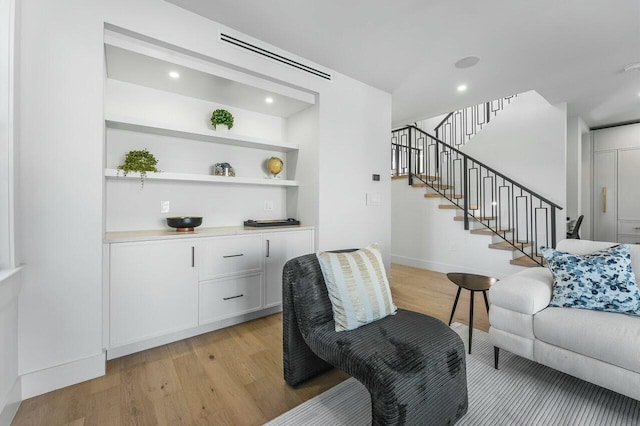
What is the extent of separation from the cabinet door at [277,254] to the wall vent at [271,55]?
1674mm

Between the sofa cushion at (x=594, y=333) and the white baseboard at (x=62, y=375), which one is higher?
the sofa cushion at (x=594, y=333)

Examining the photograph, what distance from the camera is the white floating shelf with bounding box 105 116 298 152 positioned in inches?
88.0

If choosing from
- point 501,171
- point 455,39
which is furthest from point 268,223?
point 501,171

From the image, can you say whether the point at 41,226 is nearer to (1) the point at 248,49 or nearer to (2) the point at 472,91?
(1) the point at 248,49

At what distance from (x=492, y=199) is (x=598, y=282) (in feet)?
12.1

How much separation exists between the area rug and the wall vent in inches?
108

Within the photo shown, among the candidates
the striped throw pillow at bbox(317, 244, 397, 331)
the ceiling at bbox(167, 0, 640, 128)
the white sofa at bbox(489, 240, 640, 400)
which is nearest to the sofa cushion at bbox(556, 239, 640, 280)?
the white sofa at bbox(489, 240, 640, 400)

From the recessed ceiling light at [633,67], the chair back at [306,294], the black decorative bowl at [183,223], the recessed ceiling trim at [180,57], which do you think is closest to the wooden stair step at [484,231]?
the recessed ceiling light at [633,67]

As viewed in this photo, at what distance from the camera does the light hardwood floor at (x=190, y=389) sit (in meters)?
1.49

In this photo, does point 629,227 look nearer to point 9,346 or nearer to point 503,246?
point 503,246

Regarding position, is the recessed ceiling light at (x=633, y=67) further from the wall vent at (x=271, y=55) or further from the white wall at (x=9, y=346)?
the white wall at (x=9, y=346)

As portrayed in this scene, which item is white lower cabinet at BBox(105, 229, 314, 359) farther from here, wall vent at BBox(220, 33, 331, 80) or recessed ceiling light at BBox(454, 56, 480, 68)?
recessed ceiling light at BBox(454, 56, 480, 68)

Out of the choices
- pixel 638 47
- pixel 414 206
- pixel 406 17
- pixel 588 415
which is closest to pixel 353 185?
pixel 406 17

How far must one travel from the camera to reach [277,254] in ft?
9.14
